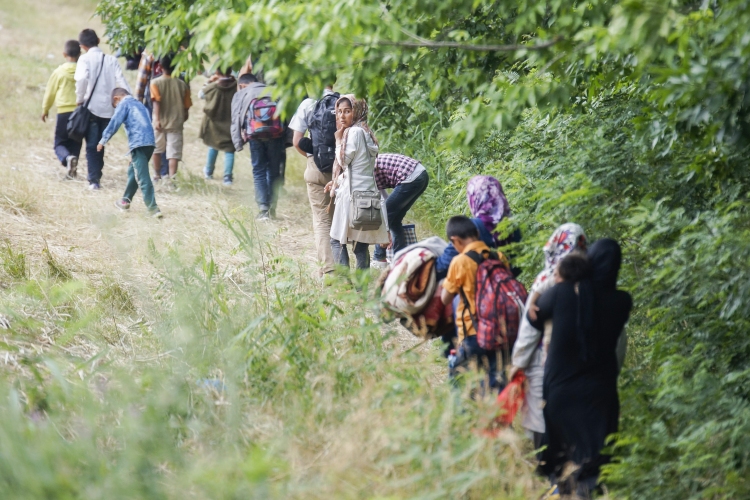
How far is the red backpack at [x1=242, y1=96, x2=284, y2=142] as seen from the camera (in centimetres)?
973

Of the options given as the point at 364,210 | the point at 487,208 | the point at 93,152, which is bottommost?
the point at 93,152

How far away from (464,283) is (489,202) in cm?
67

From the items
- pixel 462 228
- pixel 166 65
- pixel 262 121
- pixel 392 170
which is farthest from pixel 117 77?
pixel 462 228

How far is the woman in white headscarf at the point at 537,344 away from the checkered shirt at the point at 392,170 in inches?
121

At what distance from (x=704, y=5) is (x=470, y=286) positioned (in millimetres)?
1845

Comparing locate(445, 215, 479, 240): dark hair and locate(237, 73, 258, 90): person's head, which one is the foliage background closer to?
locate(445, 215, 479, 240): dark hair

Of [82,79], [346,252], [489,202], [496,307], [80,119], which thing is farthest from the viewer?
[80,119]

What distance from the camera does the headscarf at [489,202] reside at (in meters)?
5.38

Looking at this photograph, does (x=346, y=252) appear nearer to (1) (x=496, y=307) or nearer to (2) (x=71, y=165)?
(1) (x=496, y=307)

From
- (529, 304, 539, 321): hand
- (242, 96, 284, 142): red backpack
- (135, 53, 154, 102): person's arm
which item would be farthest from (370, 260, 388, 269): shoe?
(135, 53, 154, 102): person's arm

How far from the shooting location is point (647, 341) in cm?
581

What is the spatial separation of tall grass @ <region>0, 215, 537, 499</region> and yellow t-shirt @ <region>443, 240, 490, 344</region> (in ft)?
0.90

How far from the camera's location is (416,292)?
17.2ft

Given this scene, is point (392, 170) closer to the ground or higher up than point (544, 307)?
higher up
